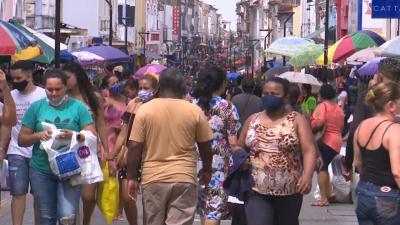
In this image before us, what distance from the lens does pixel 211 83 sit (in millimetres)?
8531

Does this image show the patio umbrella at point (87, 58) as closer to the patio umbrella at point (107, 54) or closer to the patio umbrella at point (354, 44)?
the patio umbrella at point (107, 54)

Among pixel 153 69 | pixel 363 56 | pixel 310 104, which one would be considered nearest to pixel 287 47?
pixel 363 56

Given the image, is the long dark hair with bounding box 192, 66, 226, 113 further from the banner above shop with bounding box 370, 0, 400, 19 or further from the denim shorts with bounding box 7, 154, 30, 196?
the banner above shop with bounding box 370, 0, 400, 19

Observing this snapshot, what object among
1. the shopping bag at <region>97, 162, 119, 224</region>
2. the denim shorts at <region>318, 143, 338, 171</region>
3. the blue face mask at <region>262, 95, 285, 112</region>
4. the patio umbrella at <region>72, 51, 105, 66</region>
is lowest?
the shopping bag at <region>97, 162, 119, 224</region>

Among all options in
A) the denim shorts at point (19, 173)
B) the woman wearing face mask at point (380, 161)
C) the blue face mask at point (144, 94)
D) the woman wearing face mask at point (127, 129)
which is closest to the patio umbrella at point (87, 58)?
the woman wearing face mask at point (127, 129)

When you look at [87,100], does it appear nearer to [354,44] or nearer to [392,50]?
[392,50]

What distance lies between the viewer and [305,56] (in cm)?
3045

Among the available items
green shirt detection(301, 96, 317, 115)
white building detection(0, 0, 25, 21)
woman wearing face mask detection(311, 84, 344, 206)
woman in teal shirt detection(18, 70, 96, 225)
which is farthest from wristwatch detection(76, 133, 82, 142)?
white building detection(0, 0, 25, 21)

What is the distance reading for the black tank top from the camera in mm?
6414

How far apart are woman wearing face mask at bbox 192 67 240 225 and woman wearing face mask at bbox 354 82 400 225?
1817 mm

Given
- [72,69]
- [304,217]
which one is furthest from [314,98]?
[72,69]

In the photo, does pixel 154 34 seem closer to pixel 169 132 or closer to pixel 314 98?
pixel 314 98

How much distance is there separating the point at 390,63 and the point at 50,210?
9.89 ft

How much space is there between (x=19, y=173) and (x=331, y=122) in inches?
188
